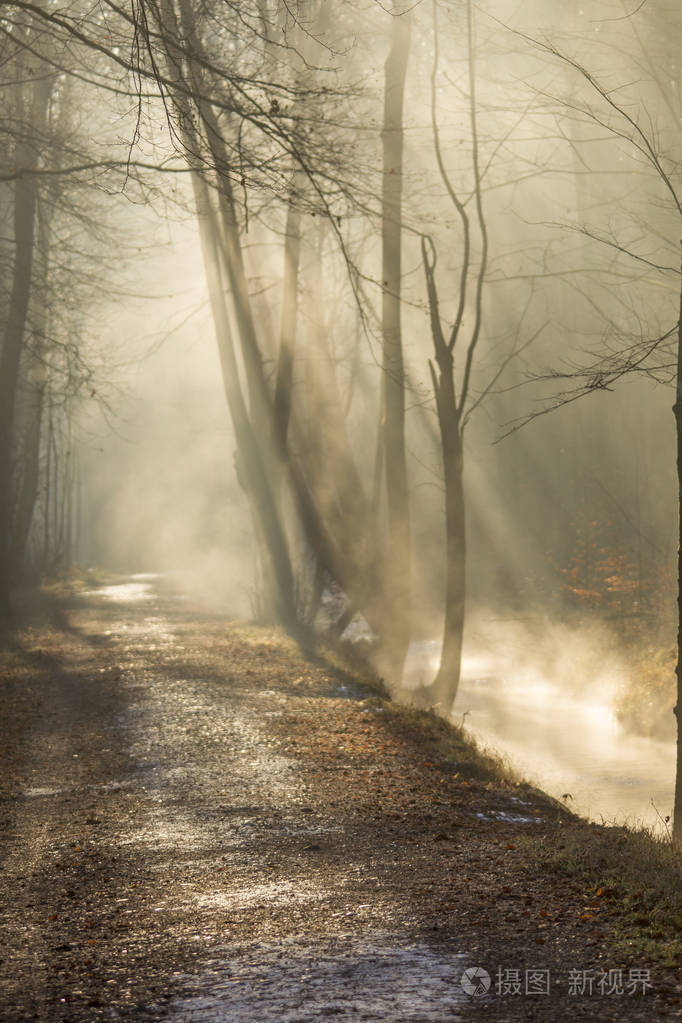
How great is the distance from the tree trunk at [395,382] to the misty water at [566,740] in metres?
1.39

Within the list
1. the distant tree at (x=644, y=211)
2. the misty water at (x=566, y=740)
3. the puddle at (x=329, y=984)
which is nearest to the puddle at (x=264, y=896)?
the puddle at (x=329, y=984)

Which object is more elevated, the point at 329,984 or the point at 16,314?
the point at 16,314

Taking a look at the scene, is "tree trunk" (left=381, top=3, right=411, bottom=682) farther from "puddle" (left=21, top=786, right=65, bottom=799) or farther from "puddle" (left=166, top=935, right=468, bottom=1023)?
"puddle" (left=166, top=935, right=468, bottom=1023)

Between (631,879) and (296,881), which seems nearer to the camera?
(631,879)

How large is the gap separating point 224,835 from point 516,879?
207 centimetres

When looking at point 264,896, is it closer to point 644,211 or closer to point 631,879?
point 631,879

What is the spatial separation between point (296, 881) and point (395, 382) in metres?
12.4

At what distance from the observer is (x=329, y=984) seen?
411 cm

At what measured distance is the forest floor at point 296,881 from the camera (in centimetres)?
405

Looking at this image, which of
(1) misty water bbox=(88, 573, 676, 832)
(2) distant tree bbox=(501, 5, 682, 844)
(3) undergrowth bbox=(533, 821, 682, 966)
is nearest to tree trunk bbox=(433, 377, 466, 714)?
(1) misty water bbox=(88, 573, 676, 832)

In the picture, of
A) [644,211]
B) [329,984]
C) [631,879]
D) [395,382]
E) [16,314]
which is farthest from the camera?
[16,314]

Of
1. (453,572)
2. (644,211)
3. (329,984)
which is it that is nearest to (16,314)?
(453,572)

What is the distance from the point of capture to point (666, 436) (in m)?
23.6

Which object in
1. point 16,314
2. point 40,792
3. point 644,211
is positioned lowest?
point 40,792
